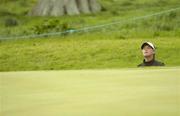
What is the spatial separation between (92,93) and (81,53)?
5.44 m

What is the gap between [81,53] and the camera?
20.9ft

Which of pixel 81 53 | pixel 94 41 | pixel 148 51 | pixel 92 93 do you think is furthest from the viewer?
pixel 94 41

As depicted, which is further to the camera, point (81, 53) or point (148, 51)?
point (81, 53)

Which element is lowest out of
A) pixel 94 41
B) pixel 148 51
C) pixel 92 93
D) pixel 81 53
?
pixel 92 93

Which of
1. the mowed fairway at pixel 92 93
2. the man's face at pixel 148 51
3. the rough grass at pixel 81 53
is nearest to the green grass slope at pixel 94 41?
the rough grass at pixel 81 53

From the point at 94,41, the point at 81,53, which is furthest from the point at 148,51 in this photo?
the point at 94,41

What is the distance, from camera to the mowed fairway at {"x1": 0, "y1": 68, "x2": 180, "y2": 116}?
816mm

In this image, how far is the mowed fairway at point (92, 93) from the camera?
2.68 ft

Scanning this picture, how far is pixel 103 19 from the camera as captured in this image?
28.7ft

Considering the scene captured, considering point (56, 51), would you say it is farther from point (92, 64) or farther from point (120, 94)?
point (120, 94)

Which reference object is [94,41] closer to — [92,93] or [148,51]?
[148,51]

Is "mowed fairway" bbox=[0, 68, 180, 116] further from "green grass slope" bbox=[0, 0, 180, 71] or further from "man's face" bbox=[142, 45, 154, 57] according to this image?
"green grass slope" bbox=[0, 0, 180, 71]

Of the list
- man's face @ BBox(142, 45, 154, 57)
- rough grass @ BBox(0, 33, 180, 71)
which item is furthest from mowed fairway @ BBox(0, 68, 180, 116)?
rough grass @ BBox(0, 33, 180, 71)

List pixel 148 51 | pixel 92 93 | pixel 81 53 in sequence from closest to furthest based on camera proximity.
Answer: pixel 92 93
pixel 148 51
pixel 81 53
